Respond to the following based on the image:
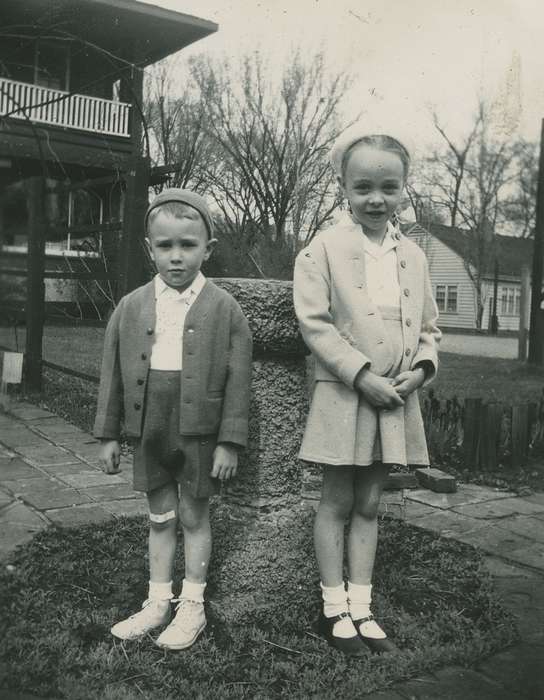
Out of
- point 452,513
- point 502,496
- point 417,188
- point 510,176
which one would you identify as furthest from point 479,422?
point 417,188

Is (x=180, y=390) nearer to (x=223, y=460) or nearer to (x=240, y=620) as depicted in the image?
(x=223, y=460)

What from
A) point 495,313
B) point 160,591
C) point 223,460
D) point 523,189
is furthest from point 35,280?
point 495,313

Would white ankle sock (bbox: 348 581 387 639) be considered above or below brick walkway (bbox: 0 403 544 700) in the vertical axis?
above

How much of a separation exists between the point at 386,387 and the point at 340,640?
0.80 meters

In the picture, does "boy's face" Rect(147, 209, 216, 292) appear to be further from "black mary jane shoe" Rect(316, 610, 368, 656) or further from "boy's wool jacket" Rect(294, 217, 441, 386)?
"black mary jane shoe" Rect(316, 610, 368, 656)

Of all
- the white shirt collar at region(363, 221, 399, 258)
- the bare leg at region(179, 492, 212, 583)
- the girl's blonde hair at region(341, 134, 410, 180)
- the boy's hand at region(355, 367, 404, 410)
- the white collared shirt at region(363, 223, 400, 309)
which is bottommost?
the bare leg at region(179, 492, 212, 583)

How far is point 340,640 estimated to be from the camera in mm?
2125

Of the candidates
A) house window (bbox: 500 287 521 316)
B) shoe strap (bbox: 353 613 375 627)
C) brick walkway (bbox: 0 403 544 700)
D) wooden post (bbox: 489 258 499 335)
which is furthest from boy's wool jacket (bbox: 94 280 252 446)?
house window (bbox: 500 287 521 316)

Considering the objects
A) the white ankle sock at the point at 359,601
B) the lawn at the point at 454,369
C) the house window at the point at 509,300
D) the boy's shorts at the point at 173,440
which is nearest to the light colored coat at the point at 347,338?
the boy's shorts at the point at 173,440

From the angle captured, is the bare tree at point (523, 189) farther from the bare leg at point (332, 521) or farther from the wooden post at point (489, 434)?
the bare leg at point (332, 521)

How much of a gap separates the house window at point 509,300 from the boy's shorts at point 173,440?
108 ft

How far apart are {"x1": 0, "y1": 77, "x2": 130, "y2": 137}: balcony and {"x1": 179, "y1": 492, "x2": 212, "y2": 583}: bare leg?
12977 millimetres

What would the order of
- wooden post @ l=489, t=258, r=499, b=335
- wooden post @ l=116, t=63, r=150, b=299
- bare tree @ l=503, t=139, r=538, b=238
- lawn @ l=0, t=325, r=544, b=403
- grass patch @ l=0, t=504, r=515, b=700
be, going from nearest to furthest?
grass patch @ l=0, t=504, r=515, b=700 < wooden post @ l=116, t=63, r=150, b=299 < lawn @ l=0, t=325, r=544, b=403 < bare tree @ l=503, t=139, r=538, b=238 < wooden post @ l=489, t=258, r=499, b=335

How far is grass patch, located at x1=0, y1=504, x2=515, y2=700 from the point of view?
1.91 meters
